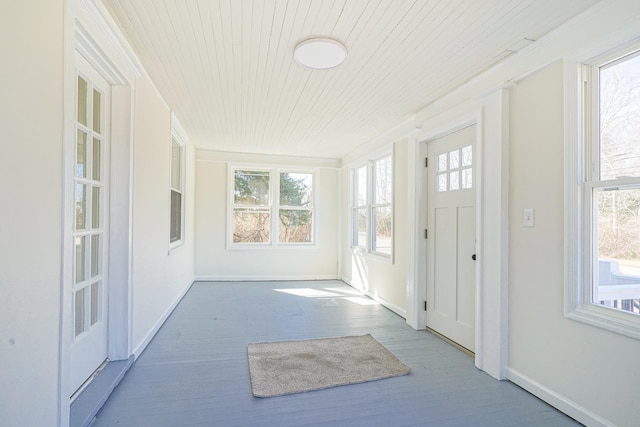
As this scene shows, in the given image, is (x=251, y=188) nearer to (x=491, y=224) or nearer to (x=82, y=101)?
(x=82, y=101)

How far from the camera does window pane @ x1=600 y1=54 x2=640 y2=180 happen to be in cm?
181

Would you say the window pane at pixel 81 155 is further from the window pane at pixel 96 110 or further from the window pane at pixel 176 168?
the window pane at pixel 176 168

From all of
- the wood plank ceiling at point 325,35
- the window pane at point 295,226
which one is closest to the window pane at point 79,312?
the wood plank ceiling at point 325,35

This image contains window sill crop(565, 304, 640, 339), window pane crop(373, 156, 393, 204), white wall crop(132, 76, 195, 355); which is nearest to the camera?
window sill crop(565, 304, 640, 339)

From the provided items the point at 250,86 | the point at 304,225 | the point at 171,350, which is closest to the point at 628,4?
the point at 250,86

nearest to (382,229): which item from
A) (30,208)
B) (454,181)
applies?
(454,181)

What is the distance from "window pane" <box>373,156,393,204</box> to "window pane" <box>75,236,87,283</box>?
11.5 feet

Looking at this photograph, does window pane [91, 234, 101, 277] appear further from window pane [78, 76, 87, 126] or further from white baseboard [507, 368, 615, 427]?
white baseboard [507, 368, 615, 427]

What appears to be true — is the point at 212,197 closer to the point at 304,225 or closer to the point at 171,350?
the point at 304,225

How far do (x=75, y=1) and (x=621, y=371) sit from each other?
11.3ft

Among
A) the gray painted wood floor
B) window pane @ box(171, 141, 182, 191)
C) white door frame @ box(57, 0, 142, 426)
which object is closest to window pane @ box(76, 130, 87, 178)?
white door frame @ box(57, 0, 142, 426)

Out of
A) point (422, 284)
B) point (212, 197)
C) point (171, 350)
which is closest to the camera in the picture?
point (171, 350)

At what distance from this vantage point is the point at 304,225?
664 centimetres

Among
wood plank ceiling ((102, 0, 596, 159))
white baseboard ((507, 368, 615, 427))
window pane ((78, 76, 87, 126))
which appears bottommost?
white baseboard ((507, 368, 615, 427))
